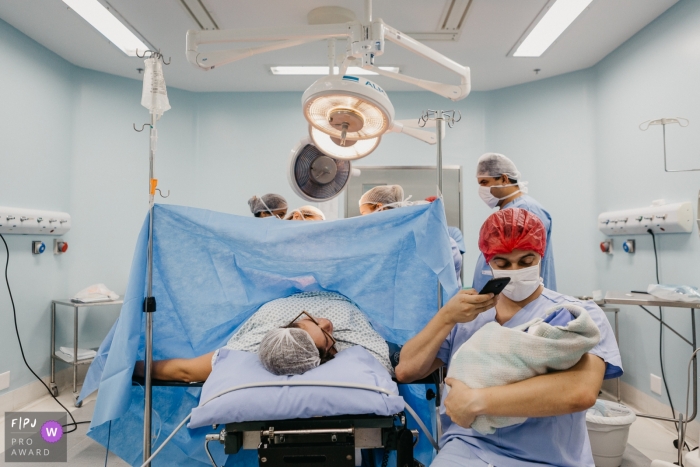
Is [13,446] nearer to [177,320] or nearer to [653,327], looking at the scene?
[177,320]

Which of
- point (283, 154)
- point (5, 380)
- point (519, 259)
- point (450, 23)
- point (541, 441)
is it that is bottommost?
point (5, 380)

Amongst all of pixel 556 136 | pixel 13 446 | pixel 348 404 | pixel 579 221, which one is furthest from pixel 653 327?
pixel 13 446

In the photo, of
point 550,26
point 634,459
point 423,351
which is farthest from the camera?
point 550,26

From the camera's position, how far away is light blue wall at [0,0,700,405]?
111 inches

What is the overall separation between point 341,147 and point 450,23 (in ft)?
5.18

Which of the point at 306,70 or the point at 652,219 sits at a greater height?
the point at 306,70

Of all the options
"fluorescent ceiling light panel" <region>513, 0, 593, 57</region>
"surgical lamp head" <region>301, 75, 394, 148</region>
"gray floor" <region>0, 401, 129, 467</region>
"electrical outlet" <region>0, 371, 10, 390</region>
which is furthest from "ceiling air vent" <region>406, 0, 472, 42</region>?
"electrical outlet" <region>0, 371, 10, 390</region>

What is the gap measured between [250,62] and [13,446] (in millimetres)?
2917

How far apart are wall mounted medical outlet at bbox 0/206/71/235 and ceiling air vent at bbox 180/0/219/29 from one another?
168 cm

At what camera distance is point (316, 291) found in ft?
5.86

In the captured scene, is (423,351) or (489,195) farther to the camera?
(489,195)

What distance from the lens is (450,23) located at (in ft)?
9.55

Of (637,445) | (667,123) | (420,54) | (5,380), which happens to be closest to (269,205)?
(420,54)

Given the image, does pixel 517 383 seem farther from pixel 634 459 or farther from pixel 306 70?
pixel 306 70
